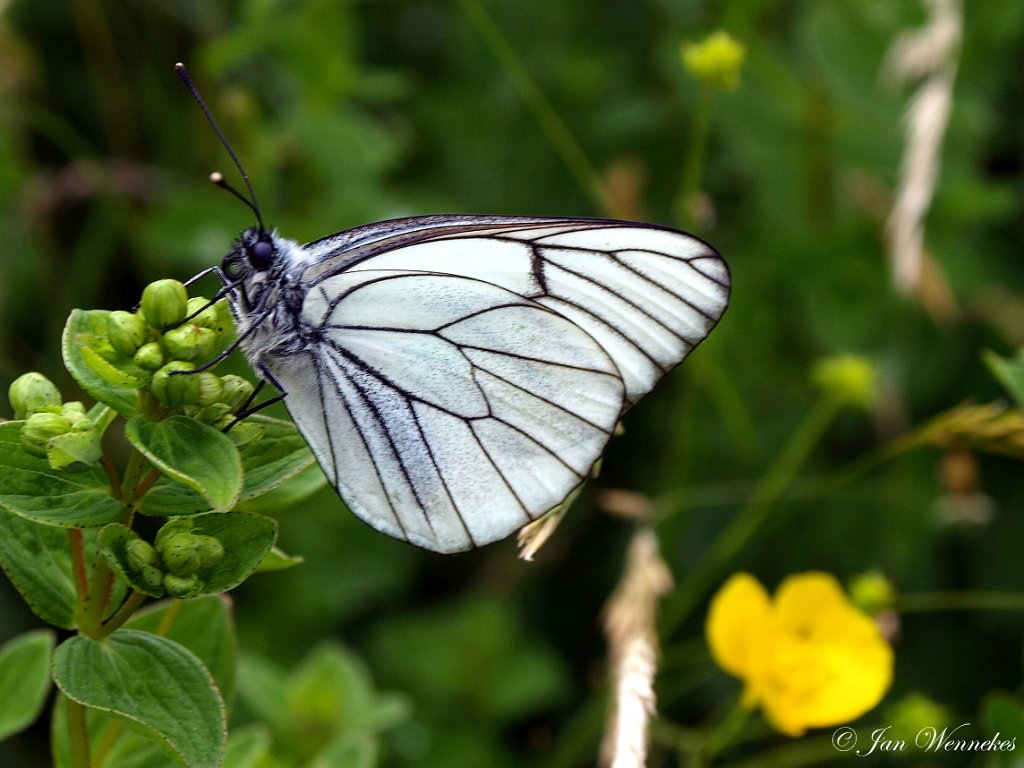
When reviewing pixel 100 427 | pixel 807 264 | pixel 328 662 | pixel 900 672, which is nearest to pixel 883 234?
pixel 807 264

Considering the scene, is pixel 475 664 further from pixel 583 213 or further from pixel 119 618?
pixel 119 618

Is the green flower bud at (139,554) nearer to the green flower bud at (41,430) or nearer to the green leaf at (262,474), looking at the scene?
the green leaf at (262,474)

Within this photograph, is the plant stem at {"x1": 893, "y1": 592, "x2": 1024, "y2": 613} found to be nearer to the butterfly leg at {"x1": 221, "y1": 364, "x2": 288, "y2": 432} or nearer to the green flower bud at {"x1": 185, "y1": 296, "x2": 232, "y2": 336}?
the butterfly leg at {"x1": 221, "y1": 364, "x2": 288, "y2": 432}

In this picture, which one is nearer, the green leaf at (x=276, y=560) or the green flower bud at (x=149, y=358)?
the green flower bud at (x=149, y=358)

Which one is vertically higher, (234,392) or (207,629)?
(234,392)

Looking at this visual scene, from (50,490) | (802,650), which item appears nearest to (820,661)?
(802,650)

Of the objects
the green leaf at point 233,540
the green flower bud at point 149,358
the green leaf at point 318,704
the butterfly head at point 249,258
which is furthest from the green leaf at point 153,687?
the green leaf at point 318,704
